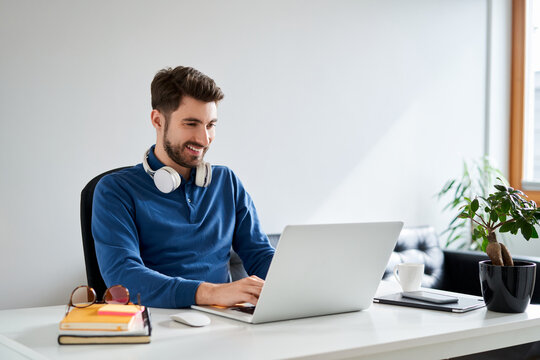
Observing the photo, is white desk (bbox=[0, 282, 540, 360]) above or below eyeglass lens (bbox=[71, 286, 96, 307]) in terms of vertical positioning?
below

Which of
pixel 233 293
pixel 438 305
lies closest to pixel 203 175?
pixel 233 293

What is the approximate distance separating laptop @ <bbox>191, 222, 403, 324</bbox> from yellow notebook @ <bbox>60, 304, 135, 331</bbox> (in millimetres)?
307

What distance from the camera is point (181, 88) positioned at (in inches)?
81.0

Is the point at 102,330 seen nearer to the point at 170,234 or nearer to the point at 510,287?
the point at 170,234

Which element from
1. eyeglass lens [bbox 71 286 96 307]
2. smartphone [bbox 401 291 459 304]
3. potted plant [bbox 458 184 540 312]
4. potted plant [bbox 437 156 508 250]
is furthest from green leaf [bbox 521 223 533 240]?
potted plant [bbox 437 156 508 250]

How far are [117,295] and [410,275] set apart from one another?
826mm

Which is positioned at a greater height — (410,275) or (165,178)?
(165,178)

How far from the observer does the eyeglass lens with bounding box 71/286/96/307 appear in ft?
4.69

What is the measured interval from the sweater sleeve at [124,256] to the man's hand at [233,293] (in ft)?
0.14

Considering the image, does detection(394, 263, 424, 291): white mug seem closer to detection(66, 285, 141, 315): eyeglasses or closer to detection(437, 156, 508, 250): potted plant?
detection(66, 285, 141, 315): eyeglasses

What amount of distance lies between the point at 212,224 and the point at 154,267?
23cm

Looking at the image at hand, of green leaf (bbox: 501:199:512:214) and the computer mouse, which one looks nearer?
the computer mouse

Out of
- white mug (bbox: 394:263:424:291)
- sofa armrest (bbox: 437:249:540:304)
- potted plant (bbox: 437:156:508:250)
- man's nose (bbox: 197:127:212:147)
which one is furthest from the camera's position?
potted plant (bbox: 437:156:508:250)

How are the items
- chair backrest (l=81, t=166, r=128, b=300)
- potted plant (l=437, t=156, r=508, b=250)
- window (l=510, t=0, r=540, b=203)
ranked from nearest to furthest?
1. chair backrest (l=81, t=166, r=128, b=300)
2. potted plant (l=437, t=156, r=508, b=250)
3. window (l=510, t=0, r=540, b=203)
